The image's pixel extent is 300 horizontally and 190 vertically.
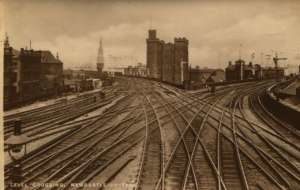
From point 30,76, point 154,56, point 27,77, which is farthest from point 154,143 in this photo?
point 27,77

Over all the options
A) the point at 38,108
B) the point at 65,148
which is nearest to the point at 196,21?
the point at 65,148

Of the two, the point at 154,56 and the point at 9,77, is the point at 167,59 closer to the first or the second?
the point at 154,56

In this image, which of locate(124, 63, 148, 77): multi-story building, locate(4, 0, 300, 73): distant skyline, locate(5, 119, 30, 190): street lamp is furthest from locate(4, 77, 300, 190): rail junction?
locate(4, 0, 300, 73): distant skyline

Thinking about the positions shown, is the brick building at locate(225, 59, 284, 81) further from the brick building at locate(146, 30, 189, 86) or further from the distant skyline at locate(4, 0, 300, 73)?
the brick building at locate(146, 30, 189, 86)

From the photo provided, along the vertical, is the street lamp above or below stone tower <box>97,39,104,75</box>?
below

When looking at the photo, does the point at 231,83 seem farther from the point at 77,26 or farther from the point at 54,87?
the point at 77,26

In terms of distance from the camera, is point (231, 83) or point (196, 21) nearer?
point (196, 21)
